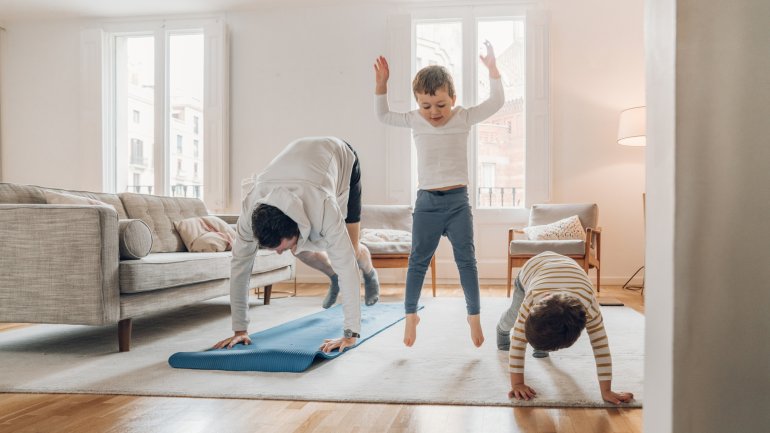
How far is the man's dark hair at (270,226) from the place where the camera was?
1914 millimetres

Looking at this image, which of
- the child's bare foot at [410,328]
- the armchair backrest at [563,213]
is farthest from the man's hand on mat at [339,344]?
the armchair backrest at [563,213]

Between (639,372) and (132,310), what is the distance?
2065 millimetres

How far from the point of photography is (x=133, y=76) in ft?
21.0

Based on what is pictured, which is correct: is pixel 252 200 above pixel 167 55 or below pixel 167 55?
below

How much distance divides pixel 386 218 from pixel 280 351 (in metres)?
3.18

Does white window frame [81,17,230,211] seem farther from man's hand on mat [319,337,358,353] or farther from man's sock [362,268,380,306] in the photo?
man's hand on mat [319,337,358,353]

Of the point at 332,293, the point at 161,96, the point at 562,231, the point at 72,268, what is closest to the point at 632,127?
the point at 562,231

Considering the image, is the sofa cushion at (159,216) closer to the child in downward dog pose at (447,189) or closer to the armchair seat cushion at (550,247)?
the child in downward dog pose at (447,189)

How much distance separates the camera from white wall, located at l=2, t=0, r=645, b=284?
5523mm

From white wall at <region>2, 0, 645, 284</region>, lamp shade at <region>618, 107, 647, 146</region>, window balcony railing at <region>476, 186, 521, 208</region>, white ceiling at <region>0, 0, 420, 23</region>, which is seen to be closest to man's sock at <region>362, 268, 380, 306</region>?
white wall at <region>2, 0, 645, 284</region>

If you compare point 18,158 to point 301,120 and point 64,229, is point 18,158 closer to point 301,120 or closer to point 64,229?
point 301,120

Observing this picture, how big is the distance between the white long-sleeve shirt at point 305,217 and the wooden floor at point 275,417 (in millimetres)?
558

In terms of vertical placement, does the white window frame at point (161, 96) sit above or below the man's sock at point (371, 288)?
above

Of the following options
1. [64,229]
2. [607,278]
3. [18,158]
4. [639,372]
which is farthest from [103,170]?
[639,372]
